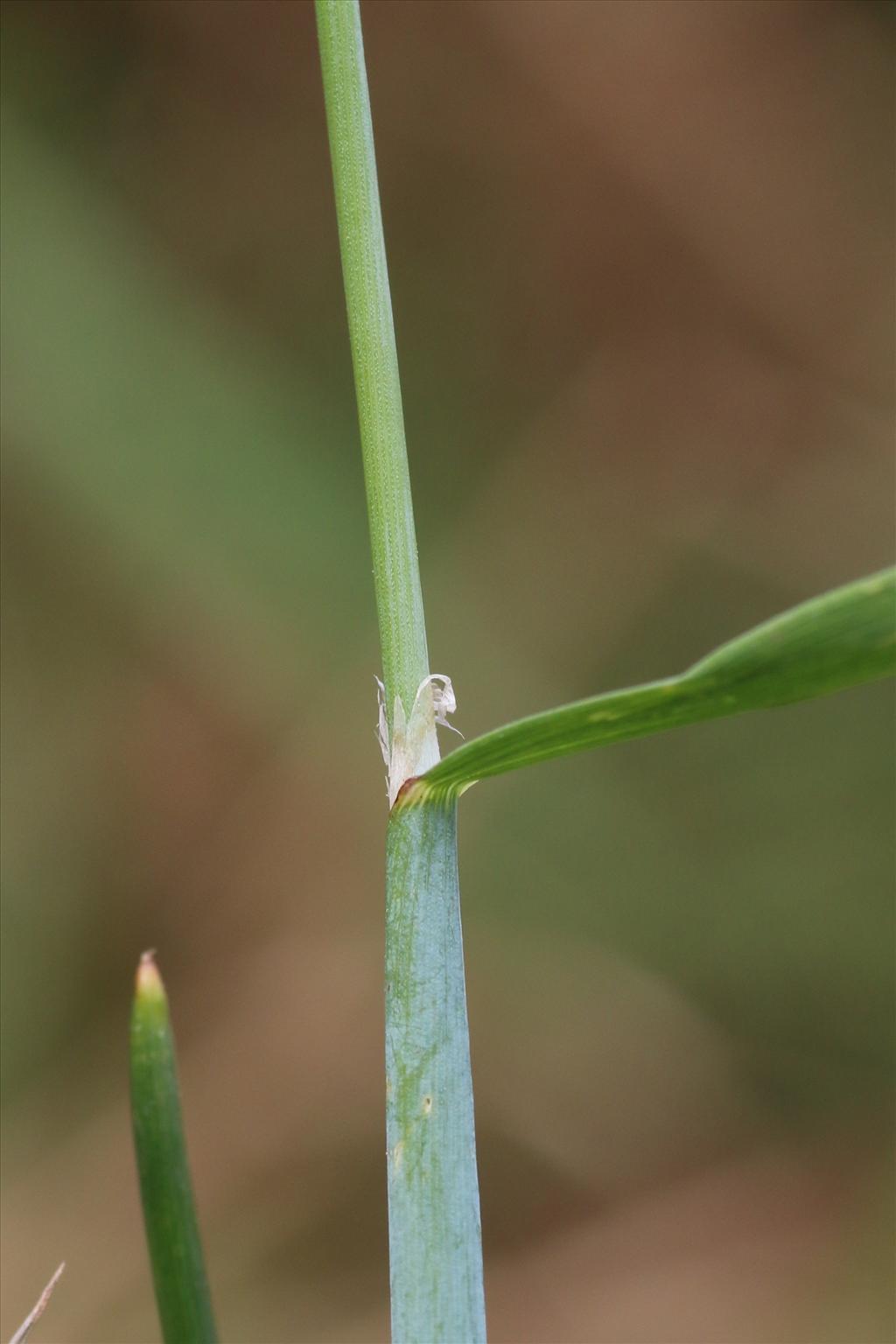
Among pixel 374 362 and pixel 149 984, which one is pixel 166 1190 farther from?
pixel 374 362

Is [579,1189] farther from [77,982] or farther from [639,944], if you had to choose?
[77,982]

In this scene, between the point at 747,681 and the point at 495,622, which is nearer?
the point at 747,681

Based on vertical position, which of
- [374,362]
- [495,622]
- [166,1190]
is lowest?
[166,1190]

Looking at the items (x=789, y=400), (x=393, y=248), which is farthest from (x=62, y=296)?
(x=789, y=400)

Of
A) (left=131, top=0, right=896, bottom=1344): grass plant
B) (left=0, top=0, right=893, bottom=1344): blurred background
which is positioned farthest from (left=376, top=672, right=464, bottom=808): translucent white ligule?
(left=0, top=0, right=893, bottom=1344): blurred background

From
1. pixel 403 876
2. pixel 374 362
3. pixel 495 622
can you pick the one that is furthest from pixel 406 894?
pixel 495 622

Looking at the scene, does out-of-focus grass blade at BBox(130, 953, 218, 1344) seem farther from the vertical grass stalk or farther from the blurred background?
the blurred background

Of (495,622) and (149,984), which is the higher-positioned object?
(495,622)
